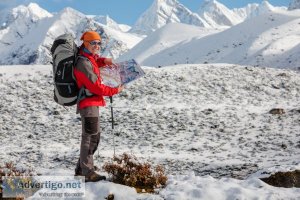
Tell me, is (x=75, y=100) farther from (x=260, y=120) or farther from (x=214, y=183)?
(x=260, y=120)

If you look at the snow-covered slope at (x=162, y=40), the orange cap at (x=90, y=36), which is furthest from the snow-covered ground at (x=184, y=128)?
the snow-covered slope at (x=162, y=40)

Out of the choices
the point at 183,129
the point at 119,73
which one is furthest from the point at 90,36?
the point at 183,129

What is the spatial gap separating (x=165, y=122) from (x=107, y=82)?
10.3m

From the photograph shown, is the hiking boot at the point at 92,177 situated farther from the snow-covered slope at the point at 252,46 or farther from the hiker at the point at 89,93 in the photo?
the snow-covered slope at the point at 252,46

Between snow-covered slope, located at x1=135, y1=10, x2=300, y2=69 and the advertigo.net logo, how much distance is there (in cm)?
3203

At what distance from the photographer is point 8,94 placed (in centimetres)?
2173

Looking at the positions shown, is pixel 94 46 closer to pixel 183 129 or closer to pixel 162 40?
pixel 183 129

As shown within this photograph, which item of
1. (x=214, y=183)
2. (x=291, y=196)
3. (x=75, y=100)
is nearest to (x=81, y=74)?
(x=75, y=100)

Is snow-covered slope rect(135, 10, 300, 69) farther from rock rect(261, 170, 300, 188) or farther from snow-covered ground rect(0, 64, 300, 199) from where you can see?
rock rect(261, 170, 300, 188)

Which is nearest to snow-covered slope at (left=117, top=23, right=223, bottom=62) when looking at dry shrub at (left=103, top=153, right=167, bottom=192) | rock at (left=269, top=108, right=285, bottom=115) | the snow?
the snow

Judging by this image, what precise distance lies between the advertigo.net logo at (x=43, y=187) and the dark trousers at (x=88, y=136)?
0.29 m

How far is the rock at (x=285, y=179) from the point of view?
841 centimetres

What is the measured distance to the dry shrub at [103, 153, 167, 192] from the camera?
26.0ft

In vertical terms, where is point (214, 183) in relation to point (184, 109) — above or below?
below
